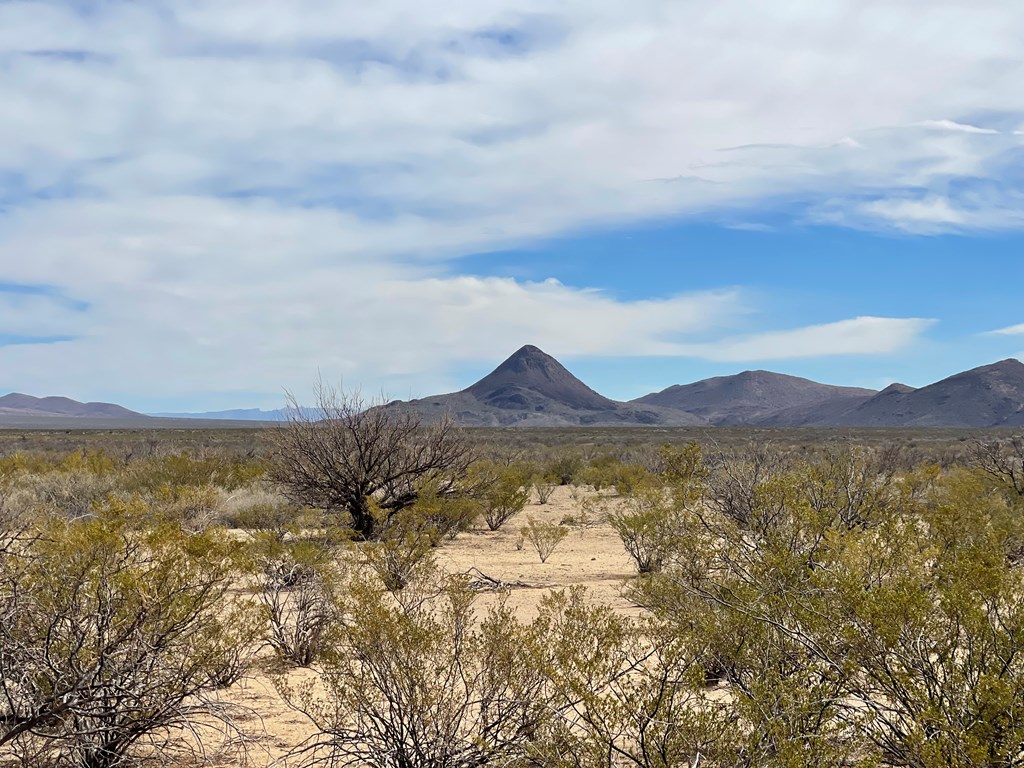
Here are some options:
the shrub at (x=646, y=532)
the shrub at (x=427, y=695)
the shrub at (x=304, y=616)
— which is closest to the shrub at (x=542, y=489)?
the shrub at (x=646, y=532)

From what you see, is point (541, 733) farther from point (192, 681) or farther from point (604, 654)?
point (192, 681)

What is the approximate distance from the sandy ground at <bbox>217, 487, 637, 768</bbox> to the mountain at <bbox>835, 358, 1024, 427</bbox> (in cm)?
15758

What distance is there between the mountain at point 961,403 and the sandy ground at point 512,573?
517 ft

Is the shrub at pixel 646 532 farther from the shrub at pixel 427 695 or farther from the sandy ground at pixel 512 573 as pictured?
the shrub at pixel 427 695

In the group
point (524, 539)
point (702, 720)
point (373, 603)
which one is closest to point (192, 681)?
point (373, 603)

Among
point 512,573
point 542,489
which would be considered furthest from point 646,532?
point 542,489

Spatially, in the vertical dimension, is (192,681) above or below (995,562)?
below

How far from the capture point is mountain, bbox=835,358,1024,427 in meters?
160

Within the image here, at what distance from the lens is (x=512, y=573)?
1352cm

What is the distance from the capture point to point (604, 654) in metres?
4.46

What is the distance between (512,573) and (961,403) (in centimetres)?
18175

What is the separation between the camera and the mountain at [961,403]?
15975 cm

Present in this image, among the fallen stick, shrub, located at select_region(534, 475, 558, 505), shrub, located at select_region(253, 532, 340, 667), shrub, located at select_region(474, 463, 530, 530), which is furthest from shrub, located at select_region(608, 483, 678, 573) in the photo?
shrub, located at select_region(534, 475, 558, 505)

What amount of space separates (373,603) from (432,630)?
42 cm
